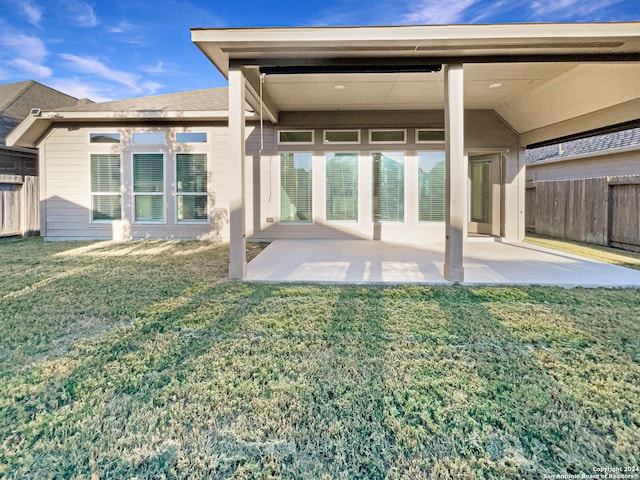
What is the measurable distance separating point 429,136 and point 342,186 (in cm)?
233

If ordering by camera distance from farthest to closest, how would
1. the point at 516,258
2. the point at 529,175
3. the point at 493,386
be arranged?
1. the point at 529,175
2. the point at 516,258
3. the point at 493,386

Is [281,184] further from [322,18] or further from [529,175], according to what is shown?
[529,175]

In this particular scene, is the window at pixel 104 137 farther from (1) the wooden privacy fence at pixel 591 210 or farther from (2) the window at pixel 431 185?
(1) the wooden privacy fence at pixel 591 210

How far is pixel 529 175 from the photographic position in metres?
14.4

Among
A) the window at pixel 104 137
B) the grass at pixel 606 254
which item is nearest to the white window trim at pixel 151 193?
the window at pixel 104 137

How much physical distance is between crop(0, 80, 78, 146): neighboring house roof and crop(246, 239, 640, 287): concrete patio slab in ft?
34.5

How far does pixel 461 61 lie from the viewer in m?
4.61

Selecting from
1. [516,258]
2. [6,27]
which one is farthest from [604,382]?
[6,27]

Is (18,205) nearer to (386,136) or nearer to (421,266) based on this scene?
(386,136)

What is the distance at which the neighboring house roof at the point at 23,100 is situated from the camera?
11.5m

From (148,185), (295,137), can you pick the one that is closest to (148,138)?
(148,185)

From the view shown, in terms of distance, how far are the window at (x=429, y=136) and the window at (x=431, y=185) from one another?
0.30 meters

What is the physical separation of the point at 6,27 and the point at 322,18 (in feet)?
37.7

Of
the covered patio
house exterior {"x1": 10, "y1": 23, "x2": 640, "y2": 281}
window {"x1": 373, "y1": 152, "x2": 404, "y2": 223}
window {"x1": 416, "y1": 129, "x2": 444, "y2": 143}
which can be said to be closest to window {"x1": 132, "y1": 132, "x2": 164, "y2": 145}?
house exterior {"x1": 10, "y1": 23, "x2": 640, "y2": 281}
